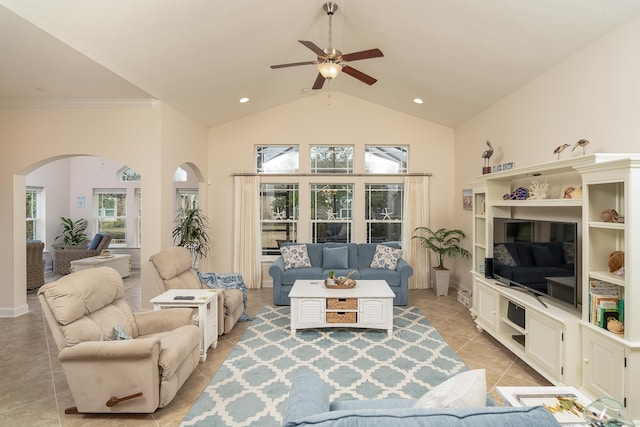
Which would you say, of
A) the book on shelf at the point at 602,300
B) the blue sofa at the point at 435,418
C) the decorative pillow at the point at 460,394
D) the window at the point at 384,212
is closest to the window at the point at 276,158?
the window at the point at 384,212

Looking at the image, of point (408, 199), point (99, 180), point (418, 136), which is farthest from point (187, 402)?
point (99, 180)

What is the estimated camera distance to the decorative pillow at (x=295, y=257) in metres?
5.77

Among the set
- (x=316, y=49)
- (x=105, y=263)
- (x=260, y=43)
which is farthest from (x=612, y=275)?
(x=105, y=263)

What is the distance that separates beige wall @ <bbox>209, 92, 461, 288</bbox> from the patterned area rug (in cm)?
281

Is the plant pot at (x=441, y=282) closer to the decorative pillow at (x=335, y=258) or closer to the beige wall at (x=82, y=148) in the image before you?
the decorative pillow at (x=335, y=258)

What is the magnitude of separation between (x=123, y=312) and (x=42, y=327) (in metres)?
2.35

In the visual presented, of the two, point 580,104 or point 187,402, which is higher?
point 580,104

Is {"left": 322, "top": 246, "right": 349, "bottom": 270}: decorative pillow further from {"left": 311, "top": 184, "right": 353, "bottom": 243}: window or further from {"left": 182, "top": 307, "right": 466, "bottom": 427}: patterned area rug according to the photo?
{"left": 182, "top": 307, "right": 466, "bottom": 427}: patterned area rug

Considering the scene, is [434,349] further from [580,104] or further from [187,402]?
[580,104]

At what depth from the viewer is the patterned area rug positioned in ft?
8.64

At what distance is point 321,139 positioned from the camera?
668 cm

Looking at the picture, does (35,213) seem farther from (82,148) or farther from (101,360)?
(101,360)

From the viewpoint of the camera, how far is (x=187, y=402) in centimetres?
271

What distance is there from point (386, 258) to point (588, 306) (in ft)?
10.6
